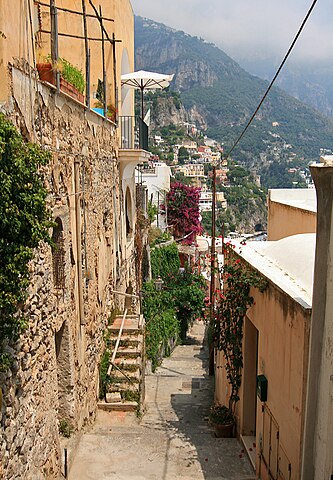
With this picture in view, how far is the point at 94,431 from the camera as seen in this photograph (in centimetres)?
892

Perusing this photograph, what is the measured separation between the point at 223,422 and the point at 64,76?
6.77 meters

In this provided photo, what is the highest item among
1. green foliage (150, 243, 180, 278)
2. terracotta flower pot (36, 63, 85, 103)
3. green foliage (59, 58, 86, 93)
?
green foliage (59, 58, 86, 93)

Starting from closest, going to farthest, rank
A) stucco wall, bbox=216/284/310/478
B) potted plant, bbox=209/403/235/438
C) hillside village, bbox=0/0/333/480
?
hillside village, bbox=0/0/333/480 < stucco wall, bbox=216/284/310/478 < potted plant, bbox=209/403/235/438

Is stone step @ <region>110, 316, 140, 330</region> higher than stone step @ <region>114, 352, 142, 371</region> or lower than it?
higher

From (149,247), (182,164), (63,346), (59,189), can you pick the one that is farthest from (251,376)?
(182,164)

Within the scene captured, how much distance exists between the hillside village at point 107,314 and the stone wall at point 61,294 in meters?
0.03

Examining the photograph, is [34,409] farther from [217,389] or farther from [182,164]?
[182,164]

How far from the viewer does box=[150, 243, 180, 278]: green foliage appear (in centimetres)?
2367

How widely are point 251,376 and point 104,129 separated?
6.39 m

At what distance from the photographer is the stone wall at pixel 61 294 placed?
5.05 meters

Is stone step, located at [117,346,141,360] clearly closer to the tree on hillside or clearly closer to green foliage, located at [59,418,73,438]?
green foliage, located at [59,418,73,438]

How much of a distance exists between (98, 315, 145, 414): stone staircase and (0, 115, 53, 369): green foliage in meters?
6.23

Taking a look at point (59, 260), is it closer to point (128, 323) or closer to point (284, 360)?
point (284, 360)

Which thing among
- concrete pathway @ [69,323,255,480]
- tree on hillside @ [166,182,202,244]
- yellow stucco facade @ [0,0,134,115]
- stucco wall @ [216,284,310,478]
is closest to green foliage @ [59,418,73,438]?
concrete pathway @ [69,323,255,480]
